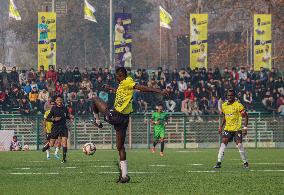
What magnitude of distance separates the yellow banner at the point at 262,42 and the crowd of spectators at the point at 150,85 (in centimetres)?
380

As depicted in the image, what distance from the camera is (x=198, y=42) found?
56.4 m

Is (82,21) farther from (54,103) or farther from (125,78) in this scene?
(125,78)

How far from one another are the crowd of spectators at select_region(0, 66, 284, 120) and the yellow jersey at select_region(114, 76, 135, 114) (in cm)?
2603

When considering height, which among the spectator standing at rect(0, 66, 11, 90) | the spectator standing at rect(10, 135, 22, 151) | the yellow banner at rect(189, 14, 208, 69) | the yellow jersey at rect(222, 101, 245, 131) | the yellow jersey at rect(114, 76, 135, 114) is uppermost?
the yellow banner at rect(189, 14, 208, 69)

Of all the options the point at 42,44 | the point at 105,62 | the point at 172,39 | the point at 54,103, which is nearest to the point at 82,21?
the point at 105,62

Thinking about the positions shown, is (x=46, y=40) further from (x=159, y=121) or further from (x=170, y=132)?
(x=159, y=121)

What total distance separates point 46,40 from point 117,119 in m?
35.6

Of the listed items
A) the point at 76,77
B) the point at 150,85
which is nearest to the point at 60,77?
the point at 76,77

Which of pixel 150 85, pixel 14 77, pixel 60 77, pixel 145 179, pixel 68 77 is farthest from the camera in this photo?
pixel 68 77

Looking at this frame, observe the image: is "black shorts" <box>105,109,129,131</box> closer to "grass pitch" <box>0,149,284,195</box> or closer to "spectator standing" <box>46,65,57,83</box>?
"grass pitch" <box>0,149,284,195</box>

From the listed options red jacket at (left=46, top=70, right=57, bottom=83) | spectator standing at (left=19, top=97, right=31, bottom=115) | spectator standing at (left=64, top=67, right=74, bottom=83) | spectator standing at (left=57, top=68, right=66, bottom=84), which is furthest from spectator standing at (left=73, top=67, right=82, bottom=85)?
spectator standing at (left=19, top=97, right=31, bottom=115)

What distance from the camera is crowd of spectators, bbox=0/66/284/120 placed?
157 feet

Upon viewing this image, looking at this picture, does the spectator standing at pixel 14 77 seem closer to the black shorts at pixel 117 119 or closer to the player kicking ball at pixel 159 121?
the player kicking ball at pixel 159 121

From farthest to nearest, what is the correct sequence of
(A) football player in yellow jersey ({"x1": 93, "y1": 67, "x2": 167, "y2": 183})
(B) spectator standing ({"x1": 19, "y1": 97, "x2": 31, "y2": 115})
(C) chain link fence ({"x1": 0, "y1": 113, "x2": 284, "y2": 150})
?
(C) chain link fence ({"x1": 0, "y1": 113, "x2": 284, "y2": 150}), (B) spectator standing ({"x1": 19, "y1": 97, "x2": 31, "y2": 115}), (A) football player in yellow jersey ({"x1": 93, "y1": 67, "x2": 167, "y2": 183})
